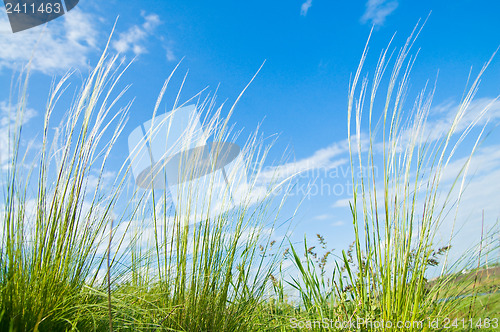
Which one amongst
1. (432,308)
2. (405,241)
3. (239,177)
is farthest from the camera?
(239,177)

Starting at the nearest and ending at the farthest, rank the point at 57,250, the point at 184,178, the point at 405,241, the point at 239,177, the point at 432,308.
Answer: the point at 57,250 → the point at 405,241 → the point at 432,308 → the point at 184,178 → the point at 239,177

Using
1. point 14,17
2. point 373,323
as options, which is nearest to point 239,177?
point 373,323

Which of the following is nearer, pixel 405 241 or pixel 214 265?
pixel 405 241

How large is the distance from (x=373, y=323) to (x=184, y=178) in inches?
45.7

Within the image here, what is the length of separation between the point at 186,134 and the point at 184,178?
0.88 ft

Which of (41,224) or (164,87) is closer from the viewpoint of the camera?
(41,224)

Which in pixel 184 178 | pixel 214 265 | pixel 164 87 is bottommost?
pixel 214 265

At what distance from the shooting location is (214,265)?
1.83 m

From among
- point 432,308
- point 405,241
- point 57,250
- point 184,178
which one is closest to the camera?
point 57,250

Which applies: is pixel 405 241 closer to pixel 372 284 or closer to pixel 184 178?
pixel 372 284

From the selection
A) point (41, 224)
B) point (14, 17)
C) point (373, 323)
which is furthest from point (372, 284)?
point (14, 17)

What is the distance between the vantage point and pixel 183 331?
158cm

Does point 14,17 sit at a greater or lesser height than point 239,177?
greater

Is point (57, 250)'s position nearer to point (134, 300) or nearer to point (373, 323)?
point (134, 300)
